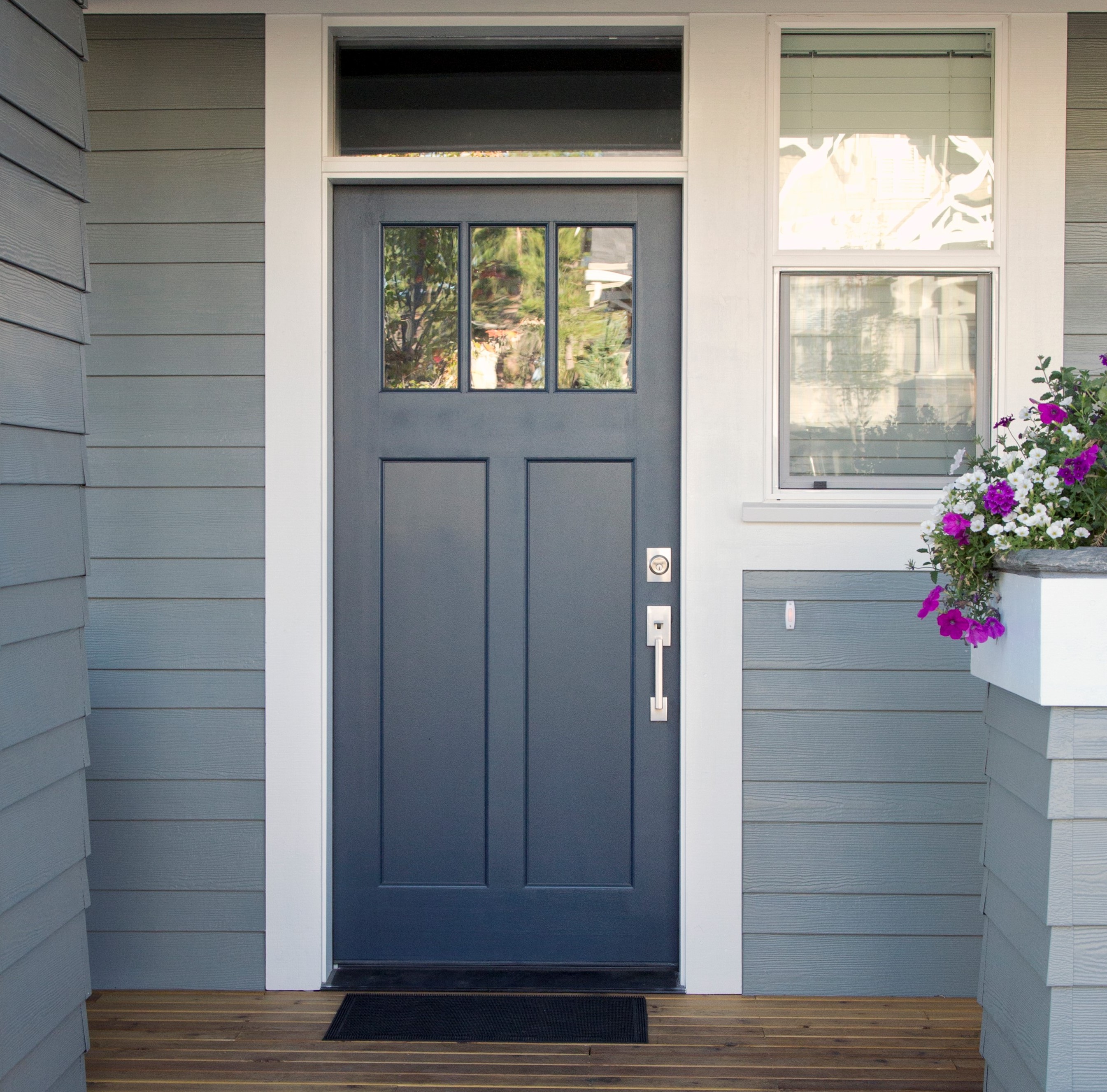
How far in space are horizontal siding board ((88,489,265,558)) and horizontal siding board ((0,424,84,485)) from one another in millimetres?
568

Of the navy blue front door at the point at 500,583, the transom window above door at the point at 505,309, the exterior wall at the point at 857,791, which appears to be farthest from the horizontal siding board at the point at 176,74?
the exterior wall at the point at 857,791

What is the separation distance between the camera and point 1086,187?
242 centimetres

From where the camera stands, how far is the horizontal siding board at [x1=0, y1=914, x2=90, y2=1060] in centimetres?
169

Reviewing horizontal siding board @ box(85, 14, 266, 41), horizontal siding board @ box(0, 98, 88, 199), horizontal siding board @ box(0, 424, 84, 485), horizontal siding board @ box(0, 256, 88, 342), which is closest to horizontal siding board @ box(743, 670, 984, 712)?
horizontal siding board @ box(0, 424, 84, 485)

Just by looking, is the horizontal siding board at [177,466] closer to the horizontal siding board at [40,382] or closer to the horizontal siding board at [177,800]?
the horizontal siding board at [40,382]

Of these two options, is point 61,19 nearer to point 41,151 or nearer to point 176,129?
point 41,151

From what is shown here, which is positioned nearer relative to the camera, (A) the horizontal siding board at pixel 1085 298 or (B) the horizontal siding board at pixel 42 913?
(B) the horizontal siding board at pixel 42 913

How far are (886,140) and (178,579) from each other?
7.02 feet

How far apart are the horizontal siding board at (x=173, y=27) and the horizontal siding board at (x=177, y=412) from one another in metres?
0.86

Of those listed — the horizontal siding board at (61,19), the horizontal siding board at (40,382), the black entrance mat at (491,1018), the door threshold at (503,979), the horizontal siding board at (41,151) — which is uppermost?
the horizontal siding board at (61,19)

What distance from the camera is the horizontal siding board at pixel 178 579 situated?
2.49m

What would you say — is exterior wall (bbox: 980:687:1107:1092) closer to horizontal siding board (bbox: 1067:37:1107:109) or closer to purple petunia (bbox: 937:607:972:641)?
purple petunia (bbox: 937:607:972:641)

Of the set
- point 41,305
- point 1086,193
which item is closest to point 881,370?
point 1086,193

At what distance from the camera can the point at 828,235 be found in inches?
97.1
